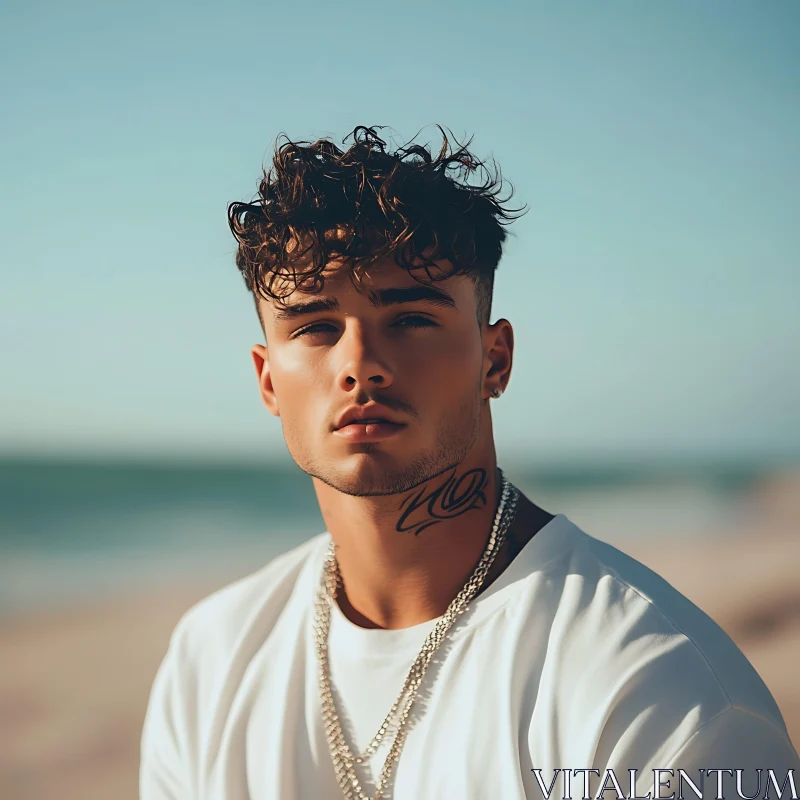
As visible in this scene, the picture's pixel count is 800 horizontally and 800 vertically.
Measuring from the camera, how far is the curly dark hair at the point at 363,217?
1574 millimetres

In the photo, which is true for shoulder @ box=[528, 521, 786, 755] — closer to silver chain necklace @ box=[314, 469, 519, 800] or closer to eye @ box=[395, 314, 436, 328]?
silver chain necklace @ box=[314, 469, 519, 800]

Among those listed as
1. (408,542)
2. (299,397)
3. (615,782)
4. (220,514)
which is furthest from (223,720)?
(220,514)

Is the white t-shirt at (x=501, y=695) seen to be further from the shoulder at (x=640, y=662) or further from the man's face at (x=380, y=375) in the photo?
the man's face at (x=380, y=375)

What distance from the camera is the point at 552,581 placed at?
1.59 m

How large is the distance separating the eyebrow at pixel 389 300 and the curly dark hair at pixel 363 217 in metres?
0.03

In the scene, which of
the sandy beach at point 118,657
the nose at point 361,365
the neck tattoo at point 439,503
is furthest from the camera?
the sandy beach at point 118,657

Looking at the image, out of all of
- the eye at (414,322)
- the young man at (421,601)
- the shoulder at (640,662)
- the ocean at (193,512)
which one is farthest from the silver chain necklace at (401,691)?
the ocean at (193,512)

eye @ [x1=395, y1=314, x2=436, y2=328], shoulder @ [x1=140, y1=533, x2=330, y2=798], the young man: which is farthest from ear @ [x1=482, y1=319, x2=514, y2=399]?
shoulder @ [x1=140, y1=533, x2=330, y2=798]

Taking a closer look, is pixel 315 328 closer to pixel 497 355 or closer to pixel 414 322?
pixel 414 322

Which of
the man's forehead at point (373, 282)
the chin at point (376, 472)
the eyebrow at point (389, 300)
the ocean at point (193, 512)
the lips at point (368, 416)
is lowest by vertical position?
the chin at point (376, 472)

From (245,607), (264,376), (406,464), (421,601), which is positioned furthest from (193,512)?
(406,464)

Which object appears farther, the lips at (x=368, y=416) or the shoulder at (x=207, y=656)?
the shoulder at (x=207, y=656)

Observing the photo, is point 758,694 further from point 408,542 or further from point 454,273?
point 454,273

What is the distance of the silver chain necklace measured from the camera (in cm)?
159
